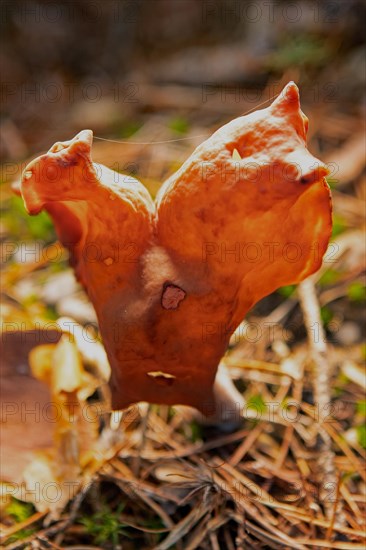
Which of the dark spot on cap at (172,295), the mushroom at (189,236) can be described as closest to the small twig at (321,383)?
the mushroom at (189,236)

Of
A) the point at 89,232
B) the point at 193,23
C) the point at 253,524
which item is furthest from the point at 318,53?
the point at 253,524

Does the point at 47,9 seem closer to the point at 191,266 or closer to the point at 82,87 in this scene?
the point at 82,87

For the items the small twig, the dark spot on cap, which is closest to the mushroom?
the dark spot on cap

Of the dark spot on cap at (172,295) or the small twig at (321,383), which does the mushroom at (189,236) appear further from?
the small twig at (321,383)

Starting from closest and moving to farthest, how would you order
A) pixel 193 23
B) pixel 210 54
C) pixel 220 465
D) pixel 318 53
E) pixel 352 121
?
pixel 220 465 < pixel 352 121 < pixel 318 53 < pixel 210 54 < pixel 193 23

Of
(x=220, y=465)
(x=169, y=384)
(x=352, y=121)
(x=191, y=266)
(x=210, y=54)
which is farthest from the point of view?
(x=210, y=54)

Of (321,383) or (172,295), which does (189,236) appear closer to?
(172,295)

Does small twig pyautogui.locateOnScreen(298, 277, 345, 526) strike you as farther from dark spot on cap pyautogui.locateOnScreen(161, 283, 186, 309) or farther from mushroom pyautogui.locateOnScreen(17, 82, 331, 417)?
dark spot on cap pyautogui.locateOnScreen(161, 283, 186, 309)
